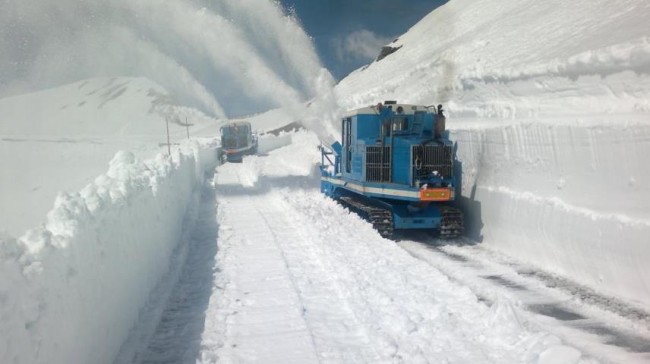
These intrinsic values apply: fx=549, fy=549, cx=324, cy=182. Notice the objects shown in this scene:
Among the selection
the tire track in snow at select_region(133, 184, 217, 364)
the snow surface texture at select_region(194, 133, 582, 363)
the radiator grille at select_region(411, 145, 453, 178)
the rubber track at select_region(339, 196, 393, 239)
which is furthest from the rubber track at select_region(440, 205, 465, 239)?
the tire track in snow at select_region(133, 184, 217, 364)

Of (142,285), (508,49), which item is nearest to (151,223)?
(142,285)

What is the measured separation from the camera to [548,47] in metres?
17.3

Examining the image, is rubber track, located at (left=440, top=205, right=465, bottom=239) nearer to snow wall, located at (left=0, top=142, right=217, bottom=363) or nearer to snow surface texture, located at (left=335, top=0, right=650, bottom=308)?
snow surface texture, located at (left=335, top=0, right=650, bottom=308)

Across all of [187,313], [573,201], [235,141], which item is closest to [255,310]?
[187,313]

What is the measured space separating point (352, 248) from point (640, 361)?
5604 mm

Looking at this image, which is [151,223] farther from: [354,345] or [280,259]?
[354,345]

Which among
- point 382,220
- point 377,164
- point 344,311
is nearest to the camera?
point 344,311

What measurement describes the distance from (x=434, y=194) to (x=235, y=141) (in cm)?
2915

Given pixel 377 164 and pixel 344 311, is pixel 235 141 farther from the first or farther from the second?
pixel 344 311

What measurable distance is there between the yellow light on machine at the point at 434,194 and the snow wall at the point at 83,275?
5.62 metres

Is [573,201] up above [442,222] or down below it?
above

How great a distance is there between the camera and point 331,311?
682 centimetres

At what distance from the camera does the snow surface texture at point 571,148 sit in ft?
25.1

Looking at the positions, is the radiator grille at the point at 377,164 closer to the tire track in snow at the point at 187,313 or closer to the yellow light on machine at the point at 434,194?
the yellow light on machine at the point at 434,194
